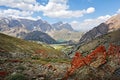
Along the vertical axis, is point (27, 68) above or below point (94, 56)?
below

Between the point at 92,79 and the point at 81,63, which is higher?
the point at 81,63

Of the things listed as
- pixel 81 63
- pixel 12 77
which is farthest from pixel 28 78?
pixel 81 63

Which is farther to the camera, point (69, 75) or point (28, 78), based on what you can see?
point (28, 78)

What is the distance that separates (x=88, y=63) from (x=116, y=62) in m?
3.51

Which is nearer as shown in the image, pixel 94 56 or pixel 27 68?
pixel 94 56

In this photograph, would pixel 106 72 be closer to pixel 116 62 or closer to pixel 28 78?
pixel 116 62

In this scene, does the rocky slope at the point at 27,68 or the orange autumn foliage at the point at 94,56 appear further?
the rocky slope at the point at 27,68

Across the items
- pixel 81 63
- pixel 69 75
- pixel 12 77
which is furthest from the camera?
pixel 12 77

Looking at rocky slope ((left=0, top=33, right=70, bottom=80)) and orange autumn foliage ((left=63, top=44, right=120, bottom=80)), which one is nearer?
orange autumn foliage ((left=63, top=44, right=120, bottom=80))

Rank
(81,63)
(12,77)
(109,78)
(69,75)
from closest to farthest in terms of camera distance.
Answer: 1. (109,78)
2. (81,63)
3. (69,75)
4. (12,77)

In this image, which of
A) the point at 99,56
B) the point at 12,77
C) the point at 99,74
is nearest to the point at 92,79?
the point at 99,74

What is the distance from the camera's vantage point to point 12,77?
39344 millimetres

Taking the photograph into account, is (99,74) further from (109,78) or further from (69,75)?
(69,75)

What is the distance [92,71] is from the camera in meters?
30.6
